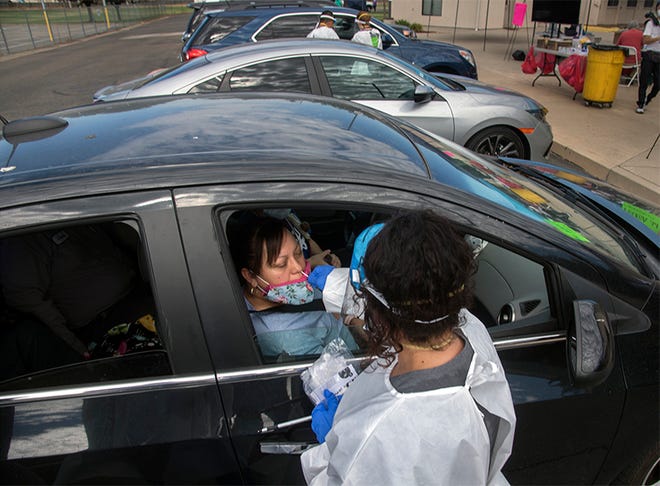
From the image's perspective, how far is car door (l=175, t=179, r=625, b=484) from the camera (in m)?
1.44

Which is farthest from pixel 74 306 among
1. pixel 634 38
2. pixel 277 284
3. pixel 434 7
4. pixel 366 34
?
pixel 434 7

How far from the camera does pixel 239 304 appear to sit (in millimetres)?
1464

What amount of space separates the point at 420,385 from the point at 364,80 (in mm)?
4492

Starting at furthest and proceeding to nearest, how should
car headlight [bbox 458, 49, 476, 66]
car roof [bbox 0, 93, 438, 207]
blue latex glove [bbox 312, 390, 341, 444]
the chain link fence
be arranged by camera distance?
the chain link fence < car headlight [bbox 458, 49, 476, 66] < car roof [bbox 0, 93, 438, 207] < blue latex glove [bbox 312, 390, 341, 444]

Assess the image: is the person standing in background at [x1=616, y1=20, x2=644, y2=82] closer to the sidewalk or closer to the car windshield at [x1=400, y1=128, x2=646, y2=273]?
the sidewalk

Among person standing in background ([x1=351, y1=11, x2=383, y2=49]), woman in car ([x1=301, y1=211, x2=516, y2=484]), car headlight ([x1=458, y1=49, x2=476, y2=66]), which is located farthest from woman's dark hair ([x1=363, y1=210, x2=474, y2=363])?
car headlight ([x1=458, y1=49, x2=476, y2=66])

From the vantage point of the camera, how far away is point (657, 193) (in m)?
5.23

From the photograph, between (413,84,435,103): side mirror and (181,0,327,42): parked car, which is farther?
(181,0,327,42): parked car

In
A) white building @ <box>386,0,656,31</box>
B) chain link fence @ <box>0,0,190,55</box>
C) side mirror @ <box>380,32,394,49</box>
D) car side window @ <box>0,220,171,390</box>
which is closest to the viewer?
car side window @ <box>0,220,171,390</box>

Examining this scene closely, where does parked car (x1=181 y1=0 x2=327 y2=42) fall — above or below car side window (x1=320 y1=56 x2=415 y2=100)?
above

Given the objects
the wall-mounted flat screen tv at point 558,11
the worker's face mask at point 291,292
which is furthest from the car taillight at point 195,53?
the wall-mounted flat screen tv at point 558,11

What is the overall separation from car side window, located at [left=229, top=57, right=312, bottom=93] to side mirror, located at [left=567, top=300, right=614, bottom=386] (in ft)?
12.9

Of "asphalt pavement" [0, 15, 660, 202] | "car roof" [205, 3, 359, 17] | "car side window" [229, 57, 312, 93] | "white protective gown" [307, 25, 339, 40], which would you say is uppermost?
"car roof" [205, 3, 359, 17]

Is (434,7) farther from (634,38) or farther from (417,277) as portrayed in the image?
(417,277)
